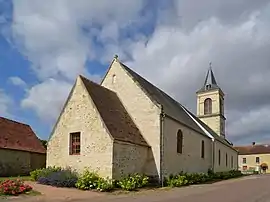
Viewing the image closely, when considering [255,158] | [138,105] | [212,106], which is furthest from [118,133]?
[255,158]

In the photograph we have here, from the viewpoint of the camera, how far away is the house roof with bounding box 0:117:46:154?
2731 centimetres

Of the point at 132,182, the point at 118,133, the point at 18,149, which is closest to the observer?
the point at 132,182

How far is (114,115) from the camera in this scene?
22234 mm

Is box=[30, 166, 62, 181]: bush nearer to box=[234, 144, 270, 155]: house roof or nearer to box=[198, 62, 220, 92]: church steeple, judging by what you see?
box=[198, 62, 220, 92]: church steeple

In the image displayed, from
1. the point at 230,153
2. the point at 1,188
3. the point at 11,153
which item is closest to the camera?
the point at 1,188

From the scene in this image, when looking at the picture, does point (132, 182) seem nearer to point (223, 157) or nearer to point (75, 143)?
point (75, 143)

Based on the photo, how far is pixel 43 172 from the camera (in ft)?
66.9

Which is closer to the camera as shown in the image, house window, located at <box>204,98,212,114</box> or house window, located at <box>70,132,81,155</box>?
house window, located at <box>70,132,81,155</box>

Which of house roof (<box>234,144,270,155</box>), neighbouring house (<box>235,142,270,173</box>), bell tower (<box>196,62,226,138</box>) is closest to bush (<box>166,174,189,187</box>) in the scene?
bell tower (<box>196,62,226,138</box>)

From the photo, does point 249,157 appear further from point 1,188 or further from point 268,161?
point 1,188

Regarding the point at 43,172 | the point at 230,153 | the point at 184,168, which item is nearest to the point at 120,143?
the point at 43,172

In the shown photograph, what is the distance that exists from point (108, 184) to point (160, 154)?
5727mm

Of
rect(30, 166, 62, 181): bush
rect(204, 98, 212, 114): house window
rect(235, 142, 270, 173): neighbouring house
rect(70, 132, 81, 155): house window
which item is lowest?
rect(235, 142, 270, 173): neighbouring house

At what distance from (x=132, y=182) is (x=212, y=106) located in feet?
124
